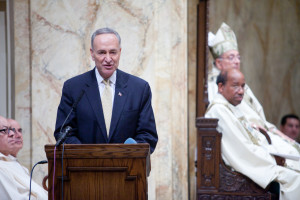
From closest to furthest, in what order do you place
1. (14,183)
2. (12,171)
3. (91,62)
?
(14,183)
(12,171)
(91,62)

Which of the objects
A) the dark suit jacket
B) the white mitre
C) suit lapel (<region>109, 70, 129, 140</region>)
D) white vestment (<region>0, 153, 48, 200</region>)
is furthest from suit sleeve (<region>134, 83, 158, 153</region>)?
the white mitre

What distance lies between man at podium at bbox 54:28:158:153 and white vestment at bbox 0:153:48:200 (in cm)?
123

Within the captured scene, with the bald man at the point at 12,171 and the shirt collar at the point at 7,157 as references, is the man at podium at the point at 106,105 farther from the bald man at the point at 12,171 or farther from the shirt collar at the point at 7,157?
the shirt collar at the point at 7,157

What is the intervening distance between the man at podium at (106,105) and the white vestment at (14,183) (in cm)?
123

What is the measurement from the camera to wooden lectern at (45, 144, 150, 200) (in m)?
4.39

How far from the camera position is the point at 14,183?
5.93 meters

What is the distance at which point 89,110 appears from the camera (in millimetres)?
4934

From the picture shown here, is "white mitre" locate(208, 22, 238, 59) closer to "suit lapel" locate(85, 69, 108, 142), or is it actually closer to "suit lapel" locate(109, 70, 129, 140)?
"suit lapel" locate(109, 70, 129, 140)

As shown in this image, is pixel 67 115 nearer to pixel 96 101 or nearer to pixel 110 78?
pixel 96 101

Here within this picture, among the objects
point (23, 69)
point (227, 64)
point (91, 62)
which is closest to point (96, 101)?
point (91, 62)

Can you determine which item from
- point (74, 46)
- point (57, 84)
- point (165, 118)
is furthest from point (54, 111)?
point (165, 118)

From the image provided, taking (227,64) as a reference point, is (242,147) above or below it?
below

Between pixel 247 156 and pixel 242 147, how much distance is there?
116 mm

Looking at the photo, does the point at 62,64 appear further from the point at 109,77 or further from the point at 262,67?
the point at 262,67
